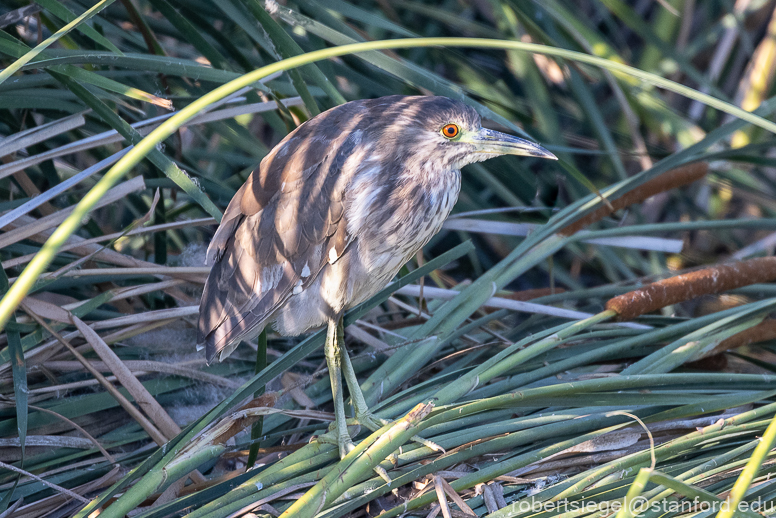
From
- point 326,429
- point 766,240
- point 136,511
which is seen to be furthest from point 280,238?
point 766,240

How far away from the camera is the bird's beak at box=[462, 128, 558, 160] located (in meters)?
1.45

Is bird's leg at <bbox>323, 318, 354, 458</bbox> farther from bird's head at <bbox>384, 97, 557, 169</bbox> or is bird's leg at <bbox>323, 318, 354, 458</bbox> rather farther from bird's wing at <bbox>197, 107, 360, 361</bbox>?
bird's head at <bbox>384, 97, 557, 169</bbox>

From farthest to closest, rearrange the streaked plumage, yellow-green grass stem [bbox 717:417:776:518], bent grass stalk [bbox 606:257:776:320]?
1. bent grass stalk [bbox 606:257:776:320]
2. the streaked plumage
3. yellow-green grass stem [bbox 717:417:776:518]

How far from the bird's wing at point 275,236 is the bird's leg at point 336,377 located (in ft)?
0.50

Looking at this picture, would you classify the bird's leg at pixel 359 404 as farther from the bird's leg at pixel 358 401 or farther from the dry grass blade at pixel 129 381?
the dry grass blade at pixel 129 381

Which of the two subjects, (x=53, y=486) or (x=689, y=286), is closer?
(x=53, y=486)

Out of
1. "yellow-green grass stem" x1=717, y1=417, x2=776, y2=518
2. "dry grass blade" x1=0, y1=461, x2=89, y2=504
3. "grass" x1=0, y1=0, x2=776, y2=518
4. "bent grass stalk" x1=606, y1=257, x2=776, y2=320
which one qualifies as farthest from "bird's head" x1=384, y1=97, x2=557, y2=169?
"dry grass blade" x1=0, y1=461, x2=89, y2=504

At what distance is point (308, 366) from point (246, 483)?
2.14 feet

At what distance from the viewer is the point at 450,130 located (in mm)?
1454

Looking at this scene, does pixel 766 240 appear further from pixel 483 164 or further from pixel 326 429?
pixel 326 429

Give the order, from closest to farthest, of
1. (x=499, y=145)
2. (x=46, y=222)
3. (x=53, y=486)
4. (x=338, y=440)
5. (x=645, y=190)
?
(x=53, y=486) < (x=338, y=440) < (x=499, y=145) < (x=46, y=222) < (x=645, y=190)

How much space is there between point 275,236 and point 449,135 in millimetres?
477

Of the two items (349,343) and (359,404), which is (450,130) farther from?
(349,343)

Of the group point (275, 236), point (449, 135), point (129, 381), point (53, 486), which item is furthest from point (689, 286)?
point (53, 486)
